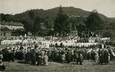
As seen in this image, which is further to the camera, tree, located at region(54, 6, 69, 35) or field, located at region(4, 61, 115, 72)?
tree, located at region(54, 6, 69, 35)

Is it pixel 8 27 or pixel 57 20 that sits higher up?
pixel 57 20

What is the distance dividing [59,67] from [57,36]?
674mm

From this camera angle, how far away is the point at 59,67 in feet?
16.3

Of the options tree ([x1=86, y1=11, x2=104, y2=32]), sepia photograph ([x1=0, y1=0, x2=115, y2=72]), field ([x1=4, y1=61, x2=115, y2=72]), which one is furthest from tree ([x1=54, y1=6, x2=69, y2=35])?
field ([x1=4, y1=61, x2=115, y2=72])

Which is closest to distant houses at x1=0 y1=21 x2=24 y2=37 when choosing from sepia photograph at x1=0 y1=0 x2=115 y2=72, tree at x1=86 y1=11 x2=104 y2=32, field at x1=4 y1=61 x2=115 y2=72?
sepia photograph at x1=0 y1=0 x2=115 y2=72

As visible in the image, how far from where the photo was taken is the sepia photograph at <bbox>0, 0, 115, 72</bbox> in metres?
5.04

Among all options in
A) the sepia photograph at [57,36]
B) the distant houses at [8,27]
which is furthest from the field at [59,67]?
the distant houses at [8,27]

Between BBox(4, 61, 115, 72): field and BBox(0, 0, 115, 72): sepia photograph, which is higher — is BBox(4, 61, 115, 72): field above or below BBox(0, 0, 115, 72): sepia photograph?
below

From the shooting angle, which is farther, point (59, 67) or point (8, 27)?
point (8, 27)

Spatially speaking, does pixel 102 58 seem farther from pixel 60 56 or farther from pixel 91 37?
pixel 60 56

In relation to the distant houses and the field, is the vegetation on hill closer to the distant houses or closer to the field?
the distant houses

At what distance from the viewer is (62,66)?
498 cm

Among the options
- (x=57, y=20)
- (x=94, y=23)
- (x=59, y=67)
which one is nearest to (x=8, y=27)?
(x=57, y=20)

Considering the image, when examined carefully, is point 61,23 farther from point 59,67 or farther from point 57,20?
point 59,67
